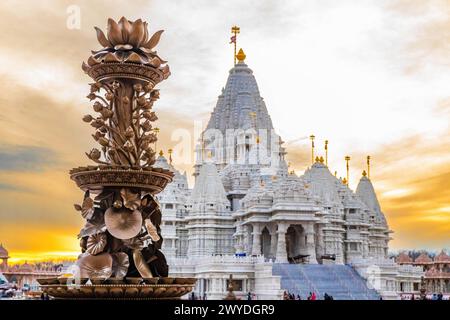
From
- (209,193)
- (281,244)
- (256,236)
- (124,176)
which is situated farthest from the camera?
(209,193)

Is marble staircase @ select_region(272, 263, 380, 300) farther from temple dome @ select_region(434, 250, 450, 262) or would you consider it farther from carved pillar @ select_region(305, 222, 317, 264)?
temple dome @ select_region(434, 250, 450, 262)

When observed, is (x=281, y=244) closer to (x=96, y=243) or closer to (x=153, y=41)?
(x=153, y=41)

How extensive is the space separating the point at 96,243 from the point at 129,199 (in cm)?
82

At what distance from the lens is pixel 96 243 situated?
33.4 ft

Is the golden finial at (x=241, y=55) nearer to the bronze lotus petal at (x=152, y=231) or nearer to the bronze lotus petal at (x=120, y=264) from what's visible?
the bronze lotus petal at (x=152, y=231)

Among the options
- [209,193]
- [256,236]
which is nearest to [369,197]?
[209,193]

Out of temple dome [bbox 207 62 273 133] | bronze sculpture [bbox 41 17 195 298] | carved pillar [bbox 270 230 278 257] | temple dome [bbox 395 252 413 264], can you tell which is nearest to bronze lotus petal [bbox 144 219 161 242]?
bronze sculpture [bbox 41 17 195 298]

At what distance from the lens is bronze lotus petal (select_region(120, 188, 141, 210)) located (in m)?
10.1

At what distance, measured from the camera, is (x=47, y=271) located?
1945 inches

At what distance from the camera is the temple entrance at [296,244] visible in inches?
1985

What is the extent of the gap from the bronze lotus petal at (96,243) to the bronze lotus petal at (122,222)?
0.18 meters

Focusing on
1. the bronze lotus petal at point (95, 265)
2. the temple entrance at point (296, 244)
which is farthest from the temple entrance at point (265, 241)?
the bronze lotus petal at point (95, 265)
